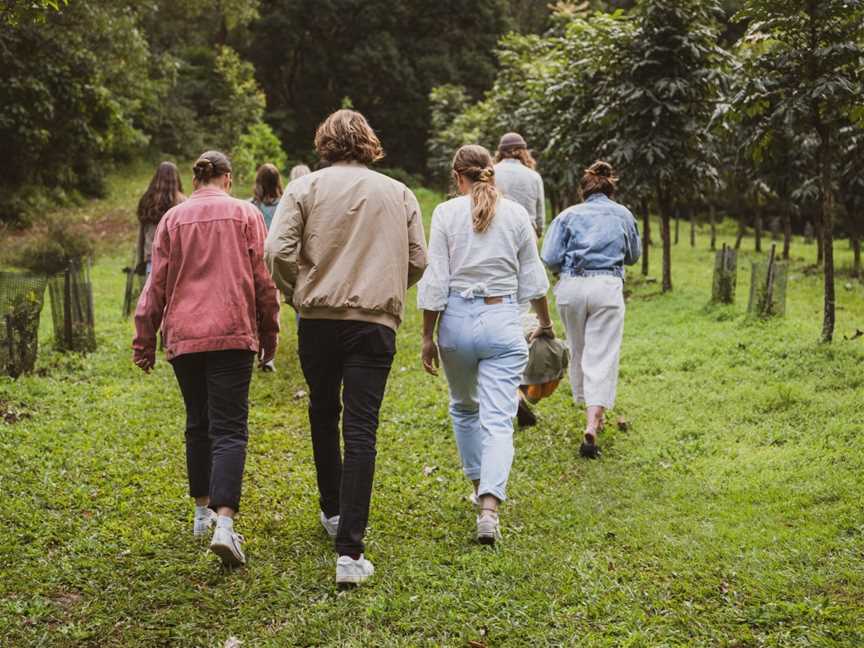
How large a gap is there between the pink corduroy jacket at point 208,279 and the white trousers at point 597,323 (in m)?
2.85

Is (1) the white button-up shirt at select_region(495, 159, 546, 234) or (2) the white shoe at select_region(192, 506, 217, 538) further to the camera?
(1) the white button-up shirt at select_region(495, 159, 546, 234)

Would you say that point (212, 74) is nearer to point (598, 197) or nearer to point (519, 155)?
point (519, 155)

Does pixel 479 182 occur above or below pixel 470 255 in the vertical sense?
above

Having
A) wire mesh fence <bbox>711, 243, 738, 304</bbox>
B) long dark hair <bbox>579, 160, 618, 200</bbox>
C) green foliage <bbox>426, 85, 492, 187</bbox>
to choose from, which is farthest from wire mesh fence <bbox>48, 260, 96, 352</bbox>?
green foliage <bbox>426, 85, 492, 187</bbox>

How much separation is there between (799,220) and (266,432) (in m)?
34.7

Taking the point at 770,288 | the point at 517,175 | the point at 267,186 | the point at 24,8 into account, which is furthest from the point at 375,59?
the point at 24,8

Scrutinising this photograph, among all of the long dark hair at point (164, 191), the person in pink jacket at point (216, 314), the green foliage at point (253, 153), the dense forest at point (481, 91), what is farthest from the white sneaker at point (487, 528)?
the green foliage at point (253, 153)

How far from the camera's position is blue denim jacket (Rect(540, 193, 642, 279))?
6.59 metres

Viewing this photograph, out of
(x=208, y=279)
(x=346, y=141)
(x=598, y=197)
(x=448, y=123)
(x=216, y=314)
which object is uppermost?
(x=448, y=123)

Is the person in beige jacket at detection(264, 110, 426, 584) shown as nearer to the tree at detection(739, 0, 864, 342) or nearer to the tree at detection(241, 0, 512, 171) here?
the tree at detection(739, 0, 864, 342)

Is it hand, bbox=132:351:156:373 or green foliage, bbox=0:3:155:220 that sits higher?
green foliage, bbox=0:3:155:220

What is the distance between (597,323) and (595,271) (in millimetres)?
412

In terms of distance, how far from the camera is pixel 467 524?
17.0 feet

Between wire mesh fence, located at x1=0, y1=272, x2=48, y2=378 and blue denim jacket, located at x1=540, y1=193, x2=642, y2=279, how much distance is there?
5060 mm
